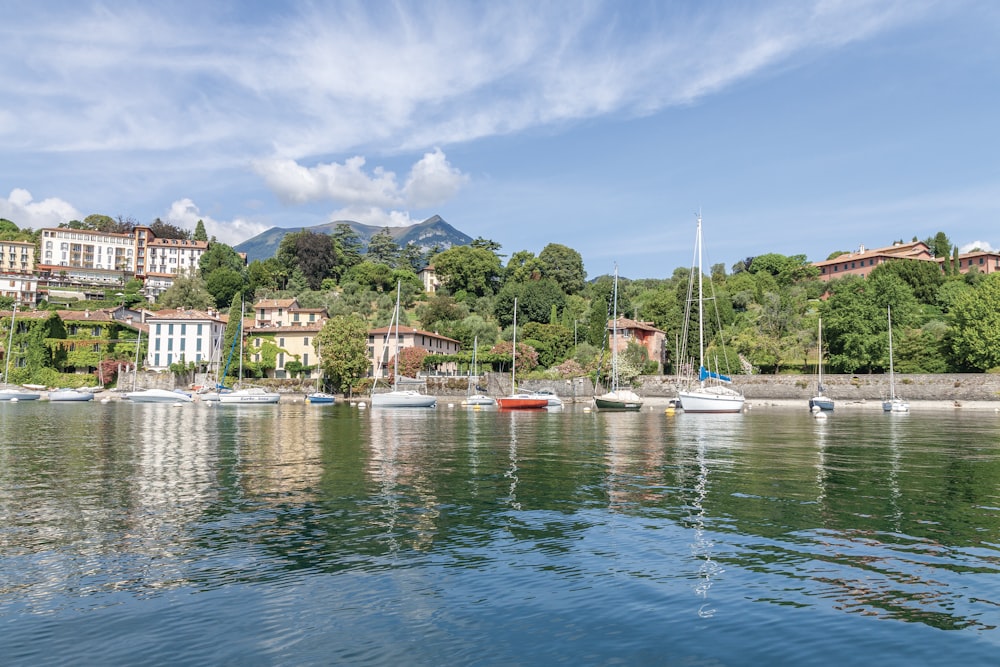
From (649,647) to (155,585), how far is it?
677cm

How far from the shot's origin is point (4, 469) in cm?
2088

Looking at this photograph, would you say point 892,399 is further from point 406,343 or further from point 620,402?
point 406,343

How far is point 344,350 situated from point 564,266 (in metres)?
57.1

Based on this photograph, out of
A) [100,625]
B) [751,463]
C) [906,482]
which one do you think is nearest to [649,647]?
[100,625]

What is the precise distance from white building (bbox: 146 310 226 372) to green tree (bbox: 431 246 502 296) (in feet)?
143

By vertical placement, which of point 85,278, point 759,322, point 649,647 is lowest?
point 649,647

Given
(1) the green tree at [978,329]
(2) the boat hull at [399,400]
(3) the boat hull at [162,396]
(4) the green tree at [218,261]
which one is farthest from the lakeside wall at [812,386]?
(4) the green tree at [218,261]

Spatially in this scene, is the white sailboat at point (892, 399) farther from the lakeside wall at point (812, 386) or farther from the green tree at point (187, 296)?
the green tree at point (187, 296)

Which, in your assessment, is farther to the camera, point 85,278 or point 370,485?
point 85,278

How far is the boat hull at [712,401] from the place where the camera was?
5491 cm

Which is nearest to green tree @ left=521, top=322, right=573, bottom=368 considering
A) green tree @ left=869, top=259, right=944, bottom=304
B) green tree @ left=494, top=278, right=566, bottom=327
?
green tree @ left=494, top=278, right=566, bottom=327

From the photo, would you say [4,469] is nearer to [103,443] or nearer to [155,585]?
[103,443]

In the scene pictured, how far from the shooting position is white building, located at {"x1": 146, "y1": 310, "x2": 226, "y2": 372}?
3792 inches

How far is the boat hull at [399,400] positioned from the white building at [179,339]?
41518mm
